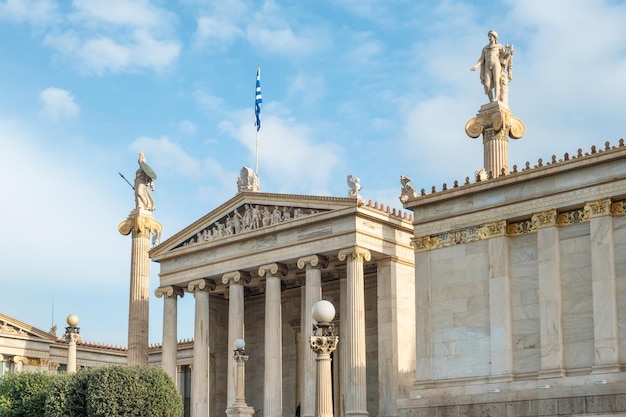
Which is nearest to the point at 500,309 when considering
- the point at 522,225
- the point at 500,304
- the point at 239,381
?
the point at 500,304

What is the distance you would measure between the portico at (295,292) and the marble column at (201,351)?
5cm

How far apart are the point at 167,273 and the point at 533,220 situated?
955 inches

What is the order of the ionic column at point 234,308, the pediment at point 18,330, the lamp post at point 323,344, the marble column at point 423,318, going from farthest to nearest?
1. the pediment at point 18,330
2. the ionic column at point 234,308
3. the marble column at point 423,318
4. the lamp post at point 323,344

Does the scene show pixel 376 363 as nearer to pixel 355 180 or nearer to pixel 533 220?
pixel 355 180

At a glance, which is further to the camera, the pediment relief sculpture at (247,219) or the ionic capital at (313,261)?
the pediment relief sculpture at (247,219)

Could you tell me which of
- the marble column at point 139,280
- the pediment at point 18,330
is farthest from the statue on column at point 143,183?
the pediment at point 18,330

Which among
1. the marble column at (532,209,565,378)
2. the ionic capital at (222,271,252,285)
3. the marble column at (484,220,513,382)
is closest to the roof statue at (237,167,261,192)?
the ionic capital at (222,271,252,285)

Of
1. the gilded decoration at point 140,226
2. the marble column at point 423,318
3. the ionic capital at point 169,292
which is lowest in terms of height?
the marble column at point 423,318

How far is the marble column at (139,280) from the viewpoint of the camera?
56.8 m

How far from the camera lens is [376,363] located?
52344mm

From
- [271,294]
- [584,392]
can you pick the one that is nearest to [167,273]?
[271,294]

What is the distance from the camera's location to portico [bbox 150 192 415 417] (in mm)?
47750

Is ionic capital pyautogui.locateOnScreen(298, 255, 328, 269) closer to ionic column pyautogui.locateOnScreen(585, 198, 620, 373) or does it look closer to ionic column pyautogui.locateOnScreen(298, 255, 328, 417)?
ionic column pyautogui.locateOnScreen(298, 255, 328, 417)

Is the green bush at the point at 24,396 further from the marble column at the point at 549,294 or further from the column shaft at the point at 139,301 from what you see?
the marble column at the point at 549,294
